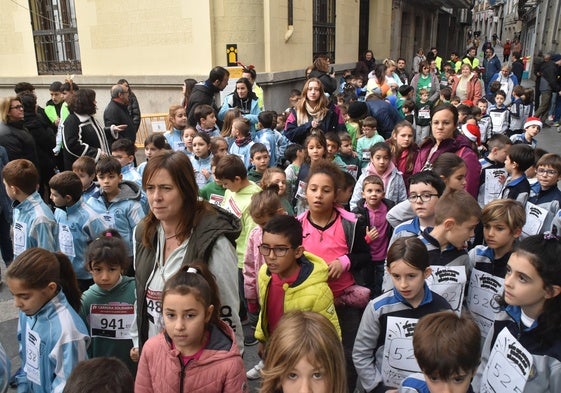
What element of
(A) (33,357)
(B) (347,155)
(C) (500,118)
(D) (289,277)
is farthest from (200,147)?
(C) (500,118)

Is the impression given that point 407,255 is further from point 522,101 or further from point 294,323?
point 522,101

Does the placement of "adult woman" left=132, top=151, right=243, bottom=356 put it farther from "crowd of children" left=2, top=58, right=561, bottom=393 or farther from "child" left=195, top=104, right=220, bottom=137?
"child" left=195, top=104, right=220, bottom=137

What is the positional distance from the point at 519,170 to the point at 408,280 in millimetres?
2599

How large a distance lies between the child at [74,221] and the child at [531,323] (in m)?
3.10

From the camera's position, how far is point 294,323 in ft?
6.13

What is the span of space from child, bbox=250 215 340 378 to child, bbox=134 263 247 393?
60 cm

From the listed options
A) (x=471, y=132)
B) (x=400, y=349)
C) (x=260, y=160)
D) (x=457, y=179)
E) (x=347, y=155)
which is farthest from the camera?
(x=471, y=132)

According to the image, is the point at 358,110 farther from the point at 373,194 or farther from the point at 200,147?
the point at 373,194

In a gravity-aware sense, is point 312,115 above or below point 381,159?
above

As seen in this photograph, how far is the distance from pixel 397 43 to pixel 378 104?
1692 cm

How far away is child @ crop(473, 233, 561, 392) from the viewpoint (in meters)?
2.12

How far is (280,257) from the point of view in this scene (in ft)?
8.74

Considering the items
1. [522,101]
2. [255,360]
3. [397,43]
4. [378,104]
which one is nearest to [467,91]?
[522,101]

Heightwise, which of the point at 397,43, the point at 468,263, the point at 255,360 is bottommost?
the point at 255,360
